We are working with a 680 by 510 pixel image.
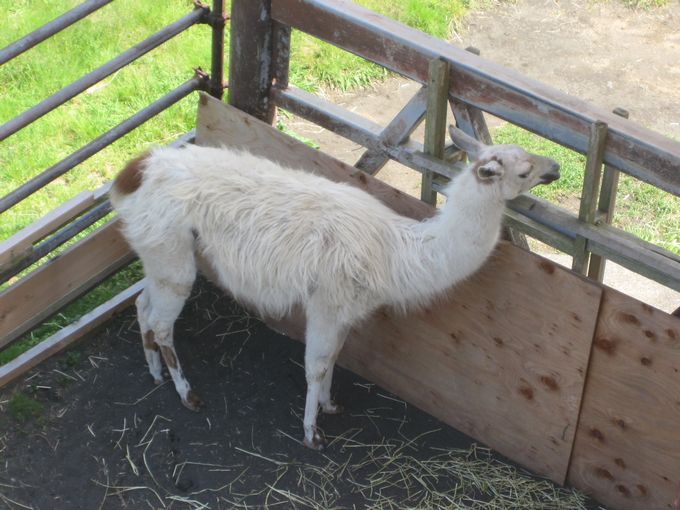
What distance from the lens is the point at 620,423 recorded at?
4.20m

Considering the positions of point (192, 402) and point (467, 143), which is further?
point (192, 402)

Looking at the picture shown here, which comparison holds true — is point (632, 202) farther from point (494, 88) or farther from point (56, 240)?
point (56, 240)

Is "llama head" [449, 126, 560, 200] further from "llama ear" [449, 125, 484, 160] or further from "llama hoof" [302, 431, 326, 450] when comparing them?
"llama hoof" [302, 431, 326, 450]

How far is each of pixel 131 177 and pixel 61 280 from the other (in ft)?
2.83

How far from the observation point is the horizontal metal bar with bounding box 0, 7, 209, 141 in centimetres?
462

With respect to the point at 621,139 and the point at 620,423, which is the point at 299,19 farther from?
the point at 620,423

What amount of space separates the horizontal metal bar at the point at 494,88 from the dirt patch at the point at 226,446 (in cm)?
154

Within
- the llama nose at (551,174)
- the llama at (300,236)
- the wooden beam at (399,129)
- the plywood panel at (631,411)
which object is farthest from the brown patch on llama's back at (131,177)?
the plywood panel at (631,411)

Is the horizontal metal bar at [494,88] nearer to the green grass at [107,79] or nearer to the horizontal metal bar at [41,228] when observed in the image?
the horizontal metal bar at [41,228]

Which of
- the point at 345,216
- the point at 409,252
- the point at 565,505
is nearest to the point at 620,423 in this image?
the point at 565,505

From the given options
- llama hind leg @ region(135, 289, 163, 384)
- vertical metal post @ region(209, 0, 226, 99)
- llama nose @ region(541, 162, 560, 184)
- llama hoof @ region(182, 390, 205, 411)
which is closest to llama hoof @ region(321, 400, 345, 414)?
llama hoof @ region(182, 390, 205, 411)

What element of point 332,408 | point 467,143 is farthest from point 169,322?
point 467,143

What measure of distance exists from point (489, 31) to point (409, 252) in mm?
4021

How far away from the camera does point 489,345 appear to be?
14.7 ft
